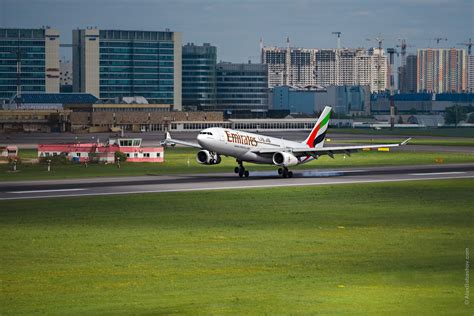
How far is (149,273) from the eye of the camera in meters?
46.2

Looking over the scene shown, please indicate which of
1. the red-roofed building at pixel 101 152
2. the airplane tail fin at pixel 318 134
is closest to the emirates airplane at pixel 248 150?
the airplane tail fin at pixel 318 134

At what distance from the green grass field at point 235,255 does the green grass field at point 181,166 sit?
2892 centimetres

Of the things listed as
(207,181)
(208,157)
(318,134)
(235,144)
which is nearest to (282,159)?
(235,144)

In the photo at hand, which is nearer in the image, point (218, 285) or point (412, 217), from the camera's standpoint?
point (218, 285)

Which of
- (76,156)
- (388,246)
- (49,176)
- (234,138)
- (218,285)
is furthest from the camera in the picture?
(76,156)

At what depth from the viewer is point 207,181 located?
3792 inches

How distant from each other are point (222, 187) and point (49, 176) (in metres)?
22.1

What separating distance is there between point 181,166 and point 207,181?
25949 millimetres

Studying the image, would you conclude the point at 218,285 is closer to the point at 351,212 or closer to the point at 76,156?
the point at 351,212

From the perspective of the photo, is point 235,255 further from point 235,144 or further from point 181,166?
point 181,166

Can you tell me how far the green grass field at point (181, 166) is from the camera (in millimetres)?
107625

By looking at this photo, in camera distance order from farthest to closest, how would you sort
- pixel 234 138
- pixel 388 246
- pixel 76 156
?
pixel 76 156
pixel 234 138
pixel 388 246

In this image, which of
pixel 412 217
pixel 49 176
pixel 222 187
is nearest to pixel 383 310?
pixel 412 217

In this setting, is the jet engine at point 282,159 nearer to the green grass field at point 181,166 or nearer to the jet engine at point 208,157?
the jet engine at point 208,157
